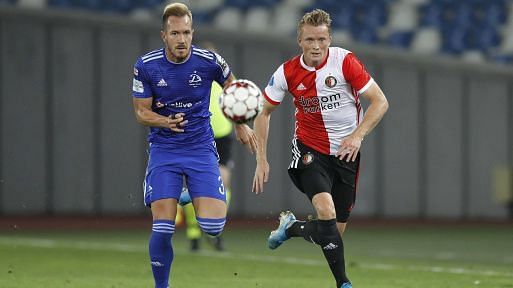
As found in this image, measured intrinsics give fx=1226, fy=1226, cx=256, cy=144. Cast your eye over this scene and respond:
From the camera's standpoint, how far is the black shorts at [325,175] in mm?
8852

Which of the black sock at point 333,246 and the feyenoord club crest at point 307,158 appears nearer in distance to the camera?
the black sock at point 333,246

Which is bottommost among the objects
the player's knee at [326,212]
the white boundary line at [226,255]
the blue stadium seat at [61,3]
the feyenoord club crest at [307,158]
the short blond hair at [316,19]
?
the white boundary line at [226,255]

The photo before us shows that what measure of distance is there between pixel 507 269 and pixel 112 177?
30.0 ft

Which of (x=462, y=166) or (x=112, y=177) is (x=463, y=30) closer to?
(x=462, y=166)

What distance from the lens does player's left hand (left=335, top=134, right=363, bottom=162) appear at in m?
8.59

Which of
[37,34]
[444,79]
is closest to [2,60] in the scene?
[37,34]

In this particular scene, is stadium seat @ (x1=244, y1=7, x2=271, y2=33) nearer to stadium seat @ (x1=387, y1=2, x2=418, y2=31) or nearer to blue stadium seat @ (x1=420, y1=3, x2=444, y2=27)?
stadium seat @ (x1=387, y1=2, x2=418, y2=31)

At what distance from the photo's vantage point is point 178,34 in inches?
329

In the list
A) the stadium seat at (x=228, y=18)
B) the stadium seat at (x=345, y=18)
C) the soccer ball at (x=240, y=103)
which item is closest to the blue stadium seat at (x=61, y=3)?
the stadium seat at (x=228, y=18)

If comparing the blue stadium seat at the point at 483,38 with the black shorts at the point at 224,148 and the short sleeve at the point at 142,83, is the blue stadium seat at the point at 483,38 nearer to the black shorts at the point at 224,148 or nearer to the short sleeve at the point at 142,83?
the black shorts at the point at 224,148

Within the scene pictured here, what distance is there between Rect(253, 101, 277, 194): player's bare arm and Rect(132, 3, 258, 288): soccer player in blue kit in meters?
0.22

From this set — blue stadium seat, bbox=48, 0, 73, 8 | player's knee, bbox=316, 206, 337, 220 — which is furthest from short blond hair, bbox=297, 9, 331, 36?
blue stadium seat, bbox=48, 0, 73, 8

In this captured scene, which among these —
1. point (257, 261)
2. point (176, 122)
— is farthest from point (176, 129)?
point (257, 261)

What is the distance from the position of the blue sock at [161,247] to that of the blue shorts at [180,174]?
201mm
